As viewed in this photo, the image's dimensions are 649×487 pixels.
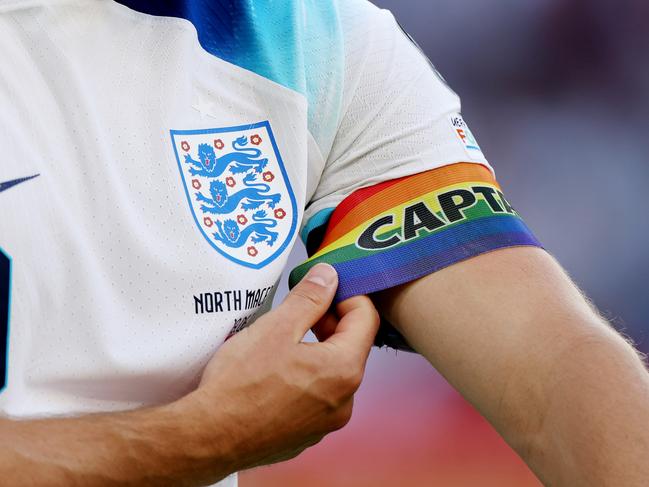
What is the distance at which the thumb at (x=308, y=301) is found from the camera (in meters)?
0.78

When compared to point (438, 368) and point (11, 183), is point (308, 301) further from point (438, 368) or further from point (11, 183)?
point (11, 183)

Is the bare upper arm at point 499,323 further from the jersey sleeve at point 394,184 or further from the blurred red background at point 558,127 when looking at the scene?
the blurred red background at point 558,127

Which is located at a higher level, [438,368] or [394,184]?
[394,184]

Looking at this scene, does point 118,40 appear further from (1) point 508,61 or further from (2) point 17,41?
(1) point 508,61

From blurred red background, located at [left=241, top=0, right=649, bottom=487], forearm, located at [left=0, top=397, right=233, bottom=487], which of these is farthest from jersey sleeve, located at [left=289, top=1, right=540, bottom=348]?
blurred red background, located at [left=241, top=0, right=649, bottom=487]

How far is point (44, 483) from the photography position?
0.66m

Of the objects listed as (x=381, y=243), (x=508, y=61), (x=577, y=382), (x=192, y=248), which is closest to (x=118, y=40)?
(x=192, y=248)

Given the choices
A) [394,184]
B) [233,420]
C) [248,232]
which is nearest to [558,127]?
[394,184]

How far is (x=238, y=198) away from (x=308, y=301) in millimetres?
117

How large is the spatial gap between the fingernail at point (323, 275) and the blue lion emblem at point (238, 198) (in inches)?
2.9

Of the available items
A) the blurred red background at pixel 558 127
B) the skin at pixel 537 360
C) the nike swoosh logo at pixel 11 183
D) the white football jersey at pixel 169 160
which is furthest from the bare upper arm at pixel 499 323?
the blurred red background at pixel 558 127

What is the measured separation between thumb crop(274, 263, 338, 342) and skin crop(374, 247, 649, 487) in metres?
0.06

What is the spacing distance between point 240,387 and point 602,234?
1.84 meters

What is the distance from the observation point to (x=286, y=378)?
760 mm
